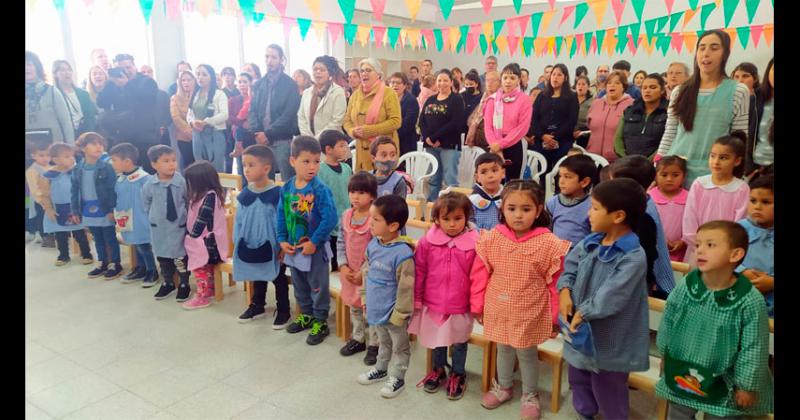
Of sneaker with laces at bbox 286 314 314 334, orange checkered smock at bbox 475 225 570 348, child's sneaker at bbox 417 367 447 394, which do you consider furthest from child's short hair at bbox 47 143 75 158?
orange checkered smock at bbox 475 225 570 348

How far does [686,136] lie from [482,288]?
1.55 metres

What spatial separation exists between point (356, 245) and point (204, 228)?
1.17 metres

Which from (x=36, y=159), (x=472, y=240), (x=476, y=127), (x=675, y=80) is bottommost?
(x=472, y=240)

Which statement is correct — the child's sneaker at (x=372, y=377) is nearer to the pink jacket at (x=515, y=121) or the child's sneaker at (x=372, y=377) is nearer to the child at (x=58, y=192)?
the pink jacket at (x=515, y=121)

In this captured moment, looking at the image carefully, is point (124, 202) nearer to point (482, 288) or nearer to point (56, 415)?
point (56, 415)

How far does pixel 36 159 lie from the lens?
4062 millimetres

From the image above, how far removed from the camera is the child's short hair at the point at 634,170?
252cm

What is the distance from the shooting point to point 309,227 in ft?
8.95

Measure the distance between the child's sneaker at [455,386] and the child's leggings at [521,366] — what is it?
0.16 meters

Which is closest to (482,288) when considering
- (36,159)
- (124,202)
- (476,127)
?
(124,202)

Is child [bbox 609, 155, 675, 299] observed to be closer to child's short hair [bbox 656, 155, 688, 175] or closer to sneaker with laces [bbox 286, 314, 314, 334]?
child's short hair [bbox 656, 155, 688, 175]

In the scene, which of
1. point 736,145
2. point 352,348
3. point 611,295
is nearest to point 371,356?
point 352,348

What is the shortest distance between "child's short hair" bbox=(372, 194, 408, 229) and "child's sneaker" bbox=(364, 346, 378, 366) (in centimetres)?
69

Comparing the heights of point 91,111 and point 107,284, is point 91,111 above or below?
above
